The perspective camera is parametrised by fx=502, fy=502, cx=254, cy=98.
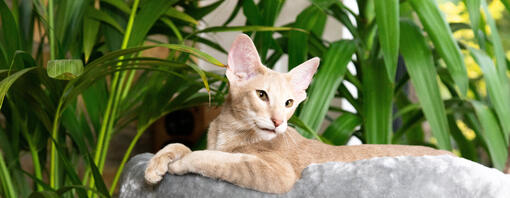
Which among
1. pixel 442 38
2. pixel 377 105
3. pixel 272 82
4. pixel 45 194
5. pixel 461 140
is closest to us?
pixel 272 82

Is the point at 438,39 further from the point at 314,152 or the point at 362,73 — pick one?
the point at 314,152

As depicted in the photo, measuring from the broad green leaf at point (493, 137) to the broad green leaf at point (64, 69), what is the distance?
0.81 m

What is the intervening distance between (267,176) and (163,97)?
1.63 ft

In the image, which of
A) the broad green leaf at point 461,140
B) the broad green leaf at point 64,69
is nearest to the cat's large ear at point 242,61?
the broad green leaf at point 64,69

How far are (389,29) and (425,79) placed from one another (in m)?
0.15

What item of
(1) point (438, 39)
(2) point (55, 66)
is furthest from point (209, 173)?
(1) point (438, 39)

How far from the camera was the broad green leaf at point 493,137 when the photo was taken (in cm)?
102

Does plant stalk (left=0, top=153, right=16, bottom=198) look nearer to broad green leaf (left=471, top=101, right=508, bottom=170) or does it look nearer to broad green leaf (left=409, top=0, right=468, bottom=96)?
broad green leaf (left=409, top=0, right=468, bottom=96)

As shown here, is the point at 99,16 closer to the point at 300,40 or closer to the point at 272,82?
the point at 300,40

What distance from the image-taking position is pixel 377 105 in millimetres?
1056

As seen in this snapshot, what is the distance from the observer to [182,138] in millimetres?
2127

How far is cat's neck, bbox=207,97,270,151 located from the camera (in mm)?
677

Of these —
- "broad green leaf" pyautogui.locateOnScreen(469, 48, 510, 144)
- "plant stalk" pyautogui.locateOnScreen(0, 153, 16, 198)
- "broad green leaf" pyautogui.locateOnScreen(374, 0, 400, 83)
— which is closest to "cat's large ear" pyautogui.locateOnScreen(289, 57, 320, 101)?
"broad green leaf" pyautogui.locateOnScreen(374, 0, 400, 83)

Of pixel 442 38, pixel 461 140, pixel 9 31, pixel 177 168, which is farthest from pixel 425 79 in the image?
pixel 9 31
